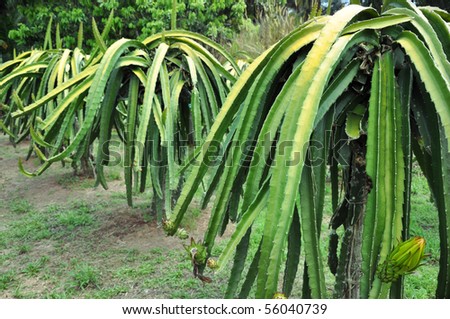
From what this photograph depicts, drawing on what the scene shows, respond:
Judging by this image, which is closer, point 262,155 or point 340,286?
point 262,155

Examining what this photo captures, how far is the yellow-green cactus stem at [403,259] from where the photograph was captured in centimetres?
70

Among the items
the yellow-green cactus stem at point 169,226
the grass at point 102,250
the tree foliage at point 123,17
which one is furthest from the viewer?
the tree foliage at point 123,17

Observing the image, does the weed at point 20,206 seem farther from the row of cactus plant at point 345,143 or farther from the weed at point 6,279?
the row of cactus plant at point 345,143

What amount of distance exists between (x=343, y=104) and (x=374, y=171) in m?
0.26

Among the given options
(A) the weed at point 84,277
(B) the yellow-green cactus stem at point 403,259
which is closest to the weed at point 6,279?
(A) the weed at point 84,277

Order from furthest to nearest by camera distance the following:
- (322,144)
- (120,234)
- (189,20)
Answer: (189,20), (120,234), (322,144)

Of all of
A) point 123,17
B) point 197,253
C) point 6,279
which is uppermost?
point 123,17

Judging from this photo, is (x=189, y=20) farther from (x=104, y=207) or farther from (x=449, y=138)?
(x=449, y=138)

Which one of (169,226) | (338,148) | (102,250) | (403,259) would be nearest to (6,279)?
(102,250)

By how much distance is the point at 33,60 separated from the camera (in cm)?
295

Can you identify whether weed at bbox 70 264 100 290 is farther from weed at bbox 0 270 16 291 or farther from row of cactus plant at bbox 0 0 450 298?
row of cactus plant at bbox 0 0 450 298

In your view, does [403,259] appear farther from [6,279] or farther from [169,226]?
[6,279]

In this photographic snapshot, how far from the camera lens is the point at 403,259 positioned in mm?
713
